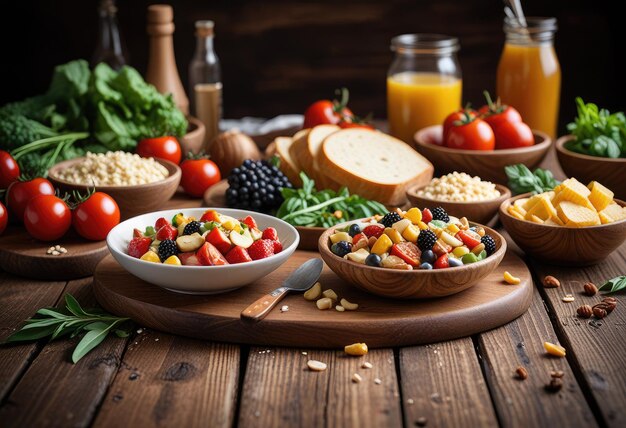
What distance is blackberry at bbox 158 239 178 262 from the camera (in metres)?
2.37

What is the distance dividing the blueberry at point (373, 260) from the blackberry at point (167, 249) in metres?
0.55

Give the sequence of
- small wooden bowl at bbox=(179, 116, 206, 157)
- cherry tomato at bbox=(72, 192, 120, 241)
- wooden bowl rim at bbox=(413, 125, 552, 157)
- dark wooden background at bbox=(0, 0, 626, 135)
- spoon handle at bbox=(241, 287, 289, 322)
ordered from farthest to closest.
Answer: dark wooden background at bbox=(0, 0, 626, 135) < small wooden bowl at bbox=(179, 116, 206, 157) < wooden bowl rim at bbox=(413, 125, 552, 157) < cherry tomato at bbox=(72, 192, 120, 241) < spoon handle at bbox=(241, 287, 289, 322)

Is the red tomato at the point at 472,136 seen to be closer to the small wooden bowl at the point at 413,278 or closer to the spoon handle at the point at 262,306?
the small wooden bowl at the point at 413,278

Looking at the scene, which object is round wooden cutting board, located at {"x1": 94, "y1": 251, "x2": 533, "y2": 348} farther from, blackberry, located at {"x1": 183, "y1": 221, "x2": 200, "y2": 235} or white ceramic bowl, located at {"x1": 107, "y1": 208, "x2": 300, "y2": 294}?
blackberry, located at {"x1": 183, "y1": 221, "x2": 200, "y2": 235}

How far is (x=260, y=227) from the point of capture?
2.74m

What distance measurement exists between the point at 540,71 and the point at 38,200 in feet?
7.88

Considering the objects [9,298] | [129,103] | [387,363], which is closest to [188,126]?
[129,103]

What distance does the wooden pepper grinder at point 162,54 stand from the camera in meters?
4.02

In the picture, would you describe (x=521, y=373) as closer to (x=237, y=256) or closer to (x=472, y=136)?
(x=237, y=256)

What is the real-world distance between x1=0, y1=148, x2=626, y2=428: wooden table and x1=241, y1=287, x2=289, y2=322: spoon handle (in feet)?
0.33

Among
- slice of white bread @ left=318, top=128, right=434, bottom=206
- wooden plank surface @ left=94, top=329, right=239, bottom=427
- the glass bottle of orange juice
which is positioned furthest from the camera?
the glass bottle of orange juice

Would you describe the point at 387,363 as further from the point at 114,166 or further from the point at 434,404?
the point at 114,166

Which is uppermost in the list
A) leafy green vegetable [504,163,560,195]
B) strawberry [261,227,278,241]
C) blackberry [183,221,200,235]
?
blackberry [183,221,200,235]

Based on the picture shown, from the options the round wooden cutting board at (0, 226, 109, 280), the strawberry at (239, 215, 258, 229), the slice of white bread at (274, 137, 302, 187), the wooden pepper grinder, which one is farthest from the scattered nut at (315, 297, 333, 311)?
the wooden pepper grinder
